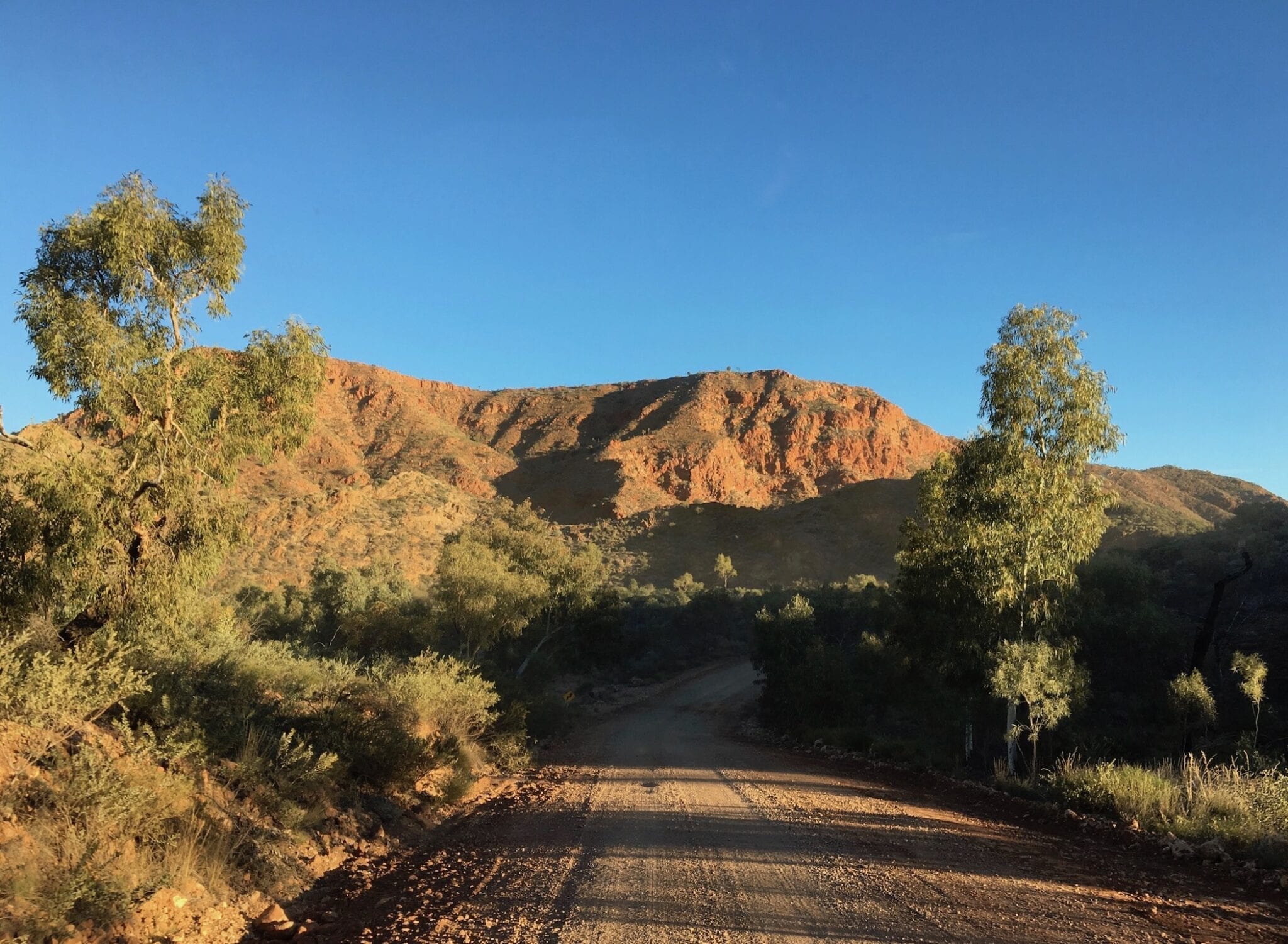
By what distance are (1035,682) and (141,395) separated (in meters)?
13.3

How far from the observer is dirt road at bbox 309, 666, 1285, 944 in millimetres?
5258

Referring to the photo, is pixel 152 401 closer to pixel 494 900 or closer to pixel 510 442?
pixel 494 900

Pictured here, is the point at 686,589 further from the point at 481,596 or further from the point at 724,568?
the point at 481,596

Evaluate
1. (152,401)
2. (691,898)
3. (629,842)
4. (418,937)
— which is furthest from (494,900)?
(152,401)

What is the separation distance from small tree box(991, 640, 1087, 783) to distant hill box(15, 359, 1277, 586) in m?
30.7

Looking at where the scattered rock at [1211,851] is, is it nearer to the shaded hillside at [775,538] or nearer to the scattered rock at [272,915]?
the scattered rock at [272,915]

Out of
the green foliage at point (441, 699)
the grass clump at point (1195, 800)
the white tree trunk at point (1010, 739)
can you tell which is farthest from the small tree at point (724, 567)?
the grass clump at point (1195, 800)

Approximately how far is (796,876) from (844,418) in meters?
107

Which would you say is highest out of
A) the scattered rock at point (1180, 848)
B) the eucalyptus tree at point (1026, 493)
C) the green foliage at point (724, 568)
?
the eucalyptus tree at point (1026, 493)

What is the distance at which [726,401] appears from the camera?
11338 centimetres

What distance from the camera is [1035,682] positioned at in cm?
1166

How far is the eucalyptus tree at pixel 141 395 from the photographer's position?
801 cm

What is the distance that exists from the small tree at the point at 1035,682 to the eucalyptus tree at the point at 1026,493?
0.42 m

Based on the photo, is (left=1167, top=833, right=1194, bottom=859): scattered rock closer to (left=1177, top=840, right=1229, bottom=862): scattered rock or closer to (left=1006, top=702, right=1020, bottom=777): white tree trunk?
(left=1177, top=840, right=1229, bottom=862): scattered rock
